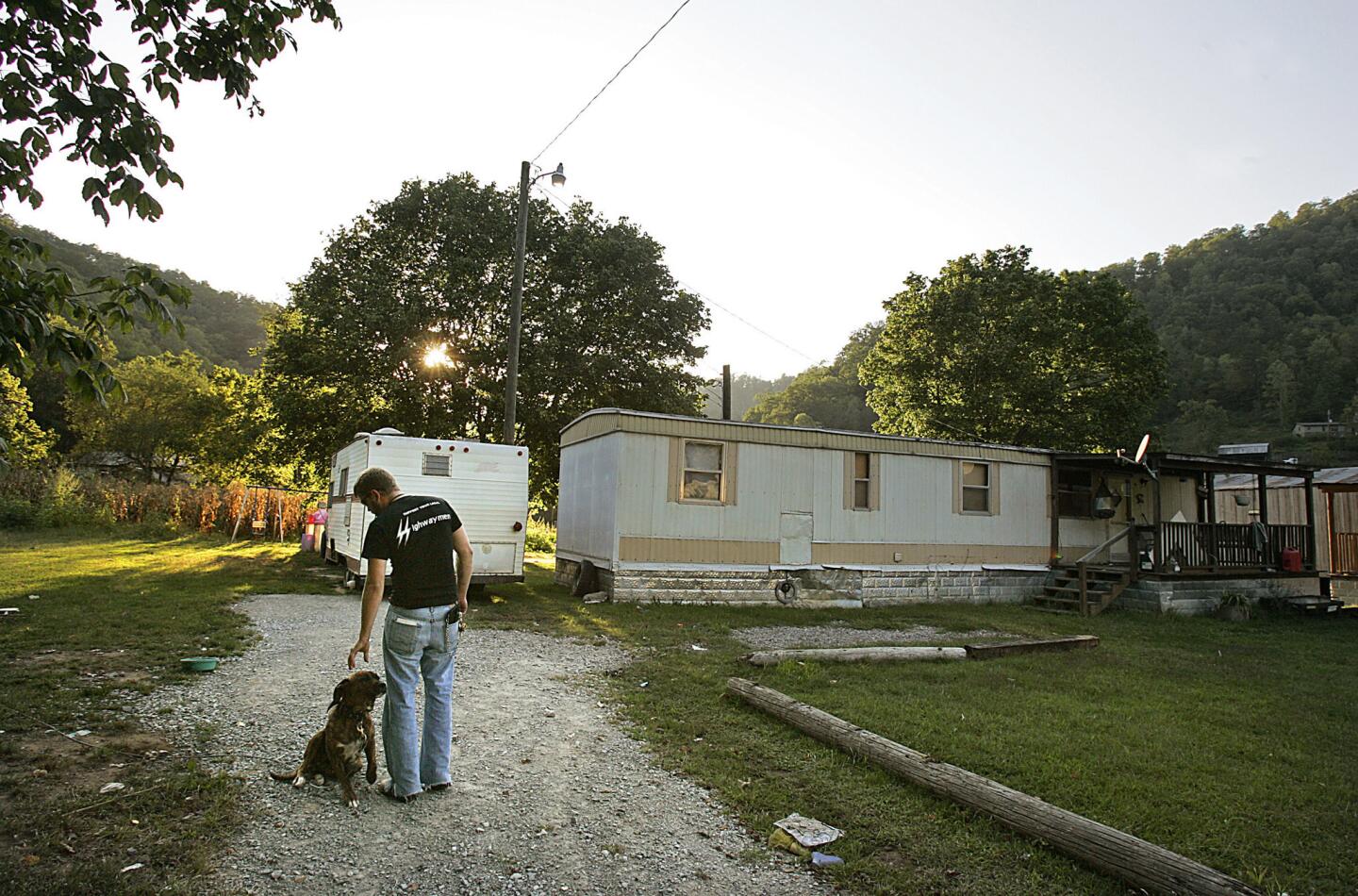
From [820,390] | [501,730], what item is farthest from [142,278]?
[820,390]

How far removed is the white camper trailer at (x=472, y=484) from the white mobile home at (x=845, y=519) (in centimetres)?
173

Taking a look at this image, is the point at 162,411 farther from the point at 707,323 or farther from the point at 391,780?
the point at 391,780

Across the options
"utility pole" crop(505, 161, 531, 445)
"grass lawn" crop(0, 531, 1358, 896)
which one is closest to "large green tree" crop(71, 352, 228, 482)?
"utility pole" crop(505, 161, 531, 445)

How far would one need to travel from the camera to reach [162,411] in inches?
1401

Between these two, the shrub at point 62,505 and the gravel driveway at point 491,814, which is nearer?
the gravel driveway at point 491,814

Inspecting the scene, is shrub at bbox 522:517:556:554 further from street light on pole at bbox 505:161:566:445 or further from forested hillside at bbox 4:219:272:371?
forested hillside at bbox 4:219:272:371

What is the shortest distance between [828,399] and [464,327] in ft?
108

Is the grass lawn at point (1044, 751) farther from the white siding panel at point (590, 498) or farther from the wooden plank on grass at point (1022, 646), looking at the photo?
the white siding panel at point (590, 498)

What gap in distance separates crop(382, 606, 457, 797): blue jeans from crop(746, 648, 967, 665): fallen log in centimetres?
398

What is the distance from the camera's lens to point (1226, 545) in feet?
52.6

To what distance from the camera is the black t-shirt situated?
159 inches

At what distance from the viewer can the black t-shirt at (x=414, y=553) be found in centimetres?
404

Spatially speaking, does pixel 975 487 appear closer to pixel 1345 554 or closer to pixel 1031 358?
pixel 1345 554

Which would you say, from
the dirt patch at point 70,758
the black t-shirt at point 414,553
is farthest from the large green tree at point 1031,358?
the dirt patch at point 70,758
